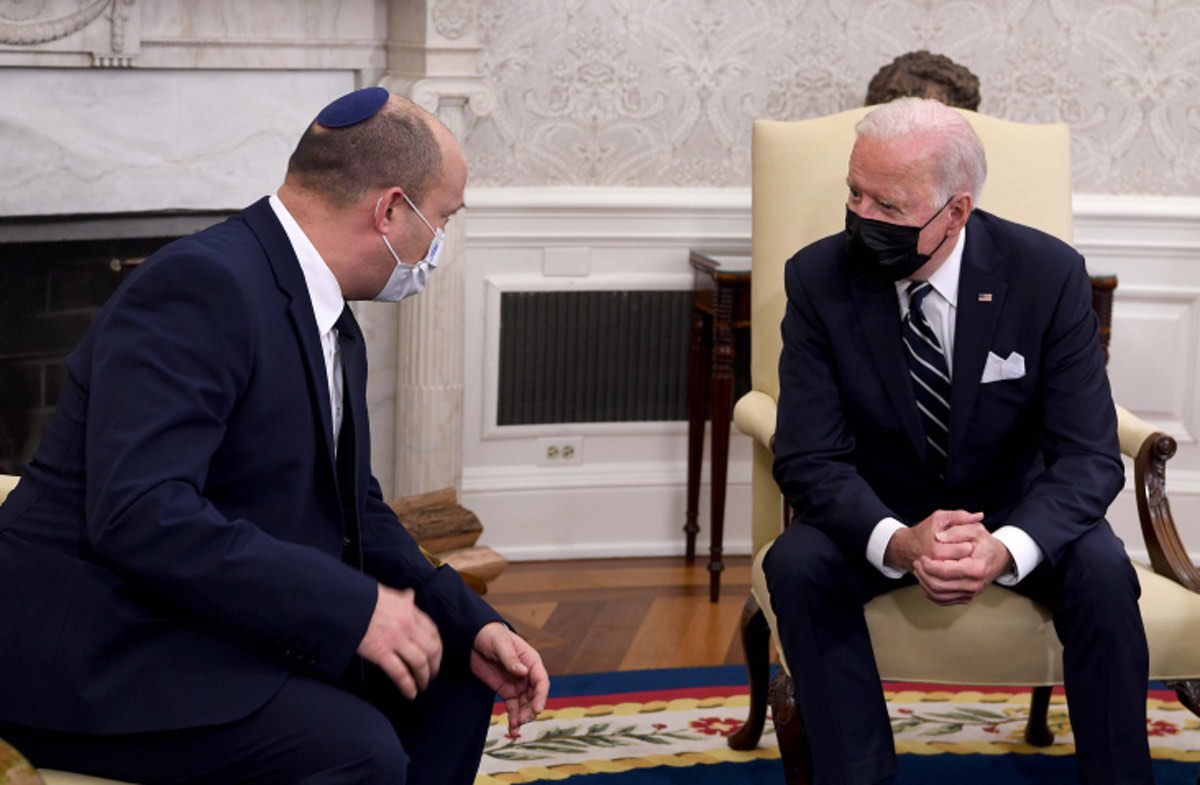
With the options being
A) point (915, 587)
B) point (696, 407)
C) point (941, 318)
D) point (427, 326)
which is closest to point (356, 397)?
point (915, 587)

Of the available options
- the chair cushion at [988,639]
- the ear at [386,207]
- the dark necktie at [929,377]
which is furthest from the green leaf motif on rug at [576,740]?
the ear at [386,207]

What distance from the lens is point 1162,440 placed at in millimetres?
3121

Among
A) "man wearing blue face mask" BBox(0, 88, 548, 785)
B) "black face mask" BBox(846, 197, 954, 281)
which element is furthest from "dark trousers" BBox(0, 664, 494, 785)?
"black face mask" BBox(846, 197, 954, 281)

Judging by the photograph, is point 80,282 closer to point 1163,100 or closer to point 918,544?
Answer: point 918,544

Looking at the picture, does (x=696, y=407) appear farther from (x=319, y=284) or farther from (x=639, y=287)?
(x=319, y=284)

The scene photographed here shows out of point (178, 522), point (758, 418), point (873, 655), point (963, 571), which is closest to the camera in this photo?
point (178, 522)

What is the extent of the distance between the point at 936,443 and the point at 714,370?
1387 millimetres

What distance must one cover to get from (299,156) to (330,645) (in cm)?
65

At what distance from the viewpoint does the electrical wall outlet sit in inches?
187

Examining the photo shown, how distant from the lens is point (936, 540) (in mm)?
2762

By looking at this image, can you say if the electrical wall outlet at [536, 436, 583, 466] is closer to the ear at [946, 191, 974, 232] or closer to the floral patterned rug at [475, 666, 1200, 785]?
the floral patterned rug at [475, 666, 1200, 785]

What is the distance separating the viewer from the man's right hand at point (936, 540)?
109 inches

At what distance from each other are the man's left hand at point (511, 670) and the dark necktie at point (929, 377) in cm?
100

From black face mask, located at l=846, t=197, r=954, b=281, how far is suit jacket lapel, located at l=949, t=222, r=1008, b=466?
9cm
